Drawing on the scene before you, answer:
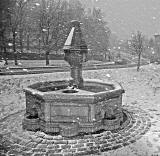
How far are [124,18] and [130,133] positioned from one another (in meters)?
149

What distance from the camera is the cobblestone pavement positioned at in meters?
8.75

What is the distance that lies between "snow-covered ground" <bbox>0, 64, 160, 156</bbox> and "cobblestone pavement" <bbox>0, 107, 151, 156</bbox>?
48 centimetres

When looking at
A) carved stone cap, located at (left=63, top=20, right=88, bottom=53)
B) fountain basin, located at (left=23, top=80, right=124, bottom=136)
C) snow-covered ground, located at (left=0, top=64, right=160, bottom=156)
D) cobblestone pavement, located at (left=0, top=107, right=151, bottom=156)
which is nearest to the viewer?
cobblestone pavement, located at (left=0, top=107, right=151, bottom=156)

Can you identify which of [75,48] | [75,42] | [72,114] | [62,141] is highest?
[75,42]

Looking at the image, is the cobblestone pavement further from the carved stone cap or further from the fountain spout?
the carved stone cap

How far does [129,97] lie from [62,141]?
10.8 m

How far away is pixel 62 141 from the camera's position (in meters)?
9.54

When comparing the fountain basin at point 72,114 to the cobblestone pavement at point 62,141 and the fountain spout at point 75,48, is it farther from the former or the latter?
the fountain spout at point 75,48

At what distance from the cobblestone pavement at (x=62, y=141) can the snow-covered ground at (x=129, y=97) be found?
0.48m

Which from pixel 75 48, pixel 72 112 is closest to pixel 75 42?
pixel 75 48

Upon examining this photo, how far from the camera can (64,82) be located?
1530cm

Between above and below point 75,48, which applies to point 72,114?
below

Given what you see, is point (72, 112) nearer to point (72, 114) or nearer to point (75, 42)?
point (72, 114)

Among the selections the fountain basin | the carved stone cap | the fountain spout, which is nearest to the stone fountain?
the fountain basin
